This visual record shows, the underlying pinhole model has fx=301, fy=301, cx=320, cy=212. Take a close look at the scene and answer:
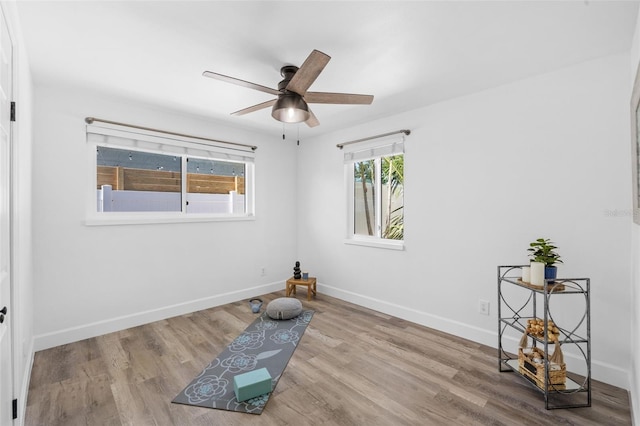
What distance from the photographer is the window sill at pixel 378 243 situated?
3521 millimetres

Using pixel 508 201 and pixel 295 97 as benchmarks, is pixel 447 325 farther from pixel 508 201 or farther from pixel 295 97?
pixel 295 97

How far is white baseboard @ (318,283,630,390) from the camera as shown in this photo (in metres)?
2.17

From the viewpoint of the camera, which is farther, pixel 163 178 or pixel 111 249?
pixel 163 178

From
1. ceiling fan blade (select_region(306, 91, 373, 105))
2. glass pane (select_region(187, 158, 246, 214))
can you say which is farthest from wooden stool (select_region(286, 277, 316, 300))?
ceiling fan blade (select_region(306, 91, 373, 105))

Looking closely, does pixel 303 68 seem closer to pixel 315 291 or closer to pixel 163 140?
pixel 163 140

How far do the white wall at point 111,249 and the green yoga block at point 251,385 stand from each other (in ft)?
6.08

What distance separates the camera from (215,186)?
13.3ft

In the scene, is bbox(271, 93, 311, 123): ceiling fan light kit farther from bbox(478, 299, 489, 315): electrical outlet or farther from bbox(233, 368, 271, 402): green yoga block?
bbox(478, 299, 489, 315): electrical outlet

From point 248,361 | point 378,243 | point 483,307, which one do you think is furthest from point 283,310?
point 483,307

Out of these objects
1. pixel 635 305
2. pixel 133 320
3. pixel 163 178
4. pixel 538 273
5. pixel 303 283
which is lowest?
pixel 133 320

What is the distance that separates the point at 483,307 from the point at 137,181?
384 cm

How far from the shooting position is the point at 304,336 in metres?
3.00

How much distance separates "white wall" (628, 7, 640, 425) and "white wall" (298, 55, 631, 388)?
12 cm

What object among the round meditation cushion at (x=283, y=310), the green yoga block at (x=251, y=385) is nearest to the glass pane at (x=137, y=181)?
the round meditation cushion at (x=283, y=310)
